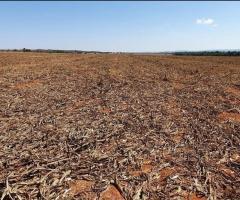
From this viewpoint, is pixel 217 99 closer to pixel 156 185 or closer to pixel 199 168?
pixel 199 168

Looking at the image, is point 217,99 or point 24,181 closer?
point 24,181

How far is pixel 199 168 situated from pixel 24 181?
3.24 meters

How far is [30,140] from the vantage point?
302 inches

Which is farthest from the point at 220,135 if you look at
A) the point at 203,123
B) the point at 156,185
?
the point at 156,185

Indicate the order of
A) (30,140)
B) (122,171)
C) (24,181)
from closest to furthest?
(24,181), (122,171), (30,140)

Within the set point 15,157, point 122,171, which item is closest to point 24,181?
A: point 15,157

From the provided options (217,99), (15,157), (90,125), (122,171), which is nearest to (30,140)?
(15,157)

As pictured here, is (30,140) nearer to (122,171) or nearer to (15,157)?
(15,157)

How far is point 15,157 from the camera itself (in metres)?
6.59

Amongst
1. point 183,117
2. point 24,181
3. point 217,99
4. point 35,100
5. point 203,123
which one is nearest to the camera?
point 24,181

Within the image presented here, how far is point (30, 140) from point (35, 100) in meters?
4.98

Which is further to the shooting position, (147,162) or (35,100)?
(35,100)

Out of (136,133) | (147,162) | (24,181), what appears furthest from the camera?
(136,133)

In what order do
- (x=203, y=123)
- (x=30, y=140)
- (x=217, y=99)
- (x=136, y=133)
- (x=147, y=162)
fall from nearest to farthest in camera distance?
1. (x=147, y=162)
2. (x=30, y=140)
3. (x=136, y=133)
4. (x=203, y=123)
5. (x=217, y=99)
